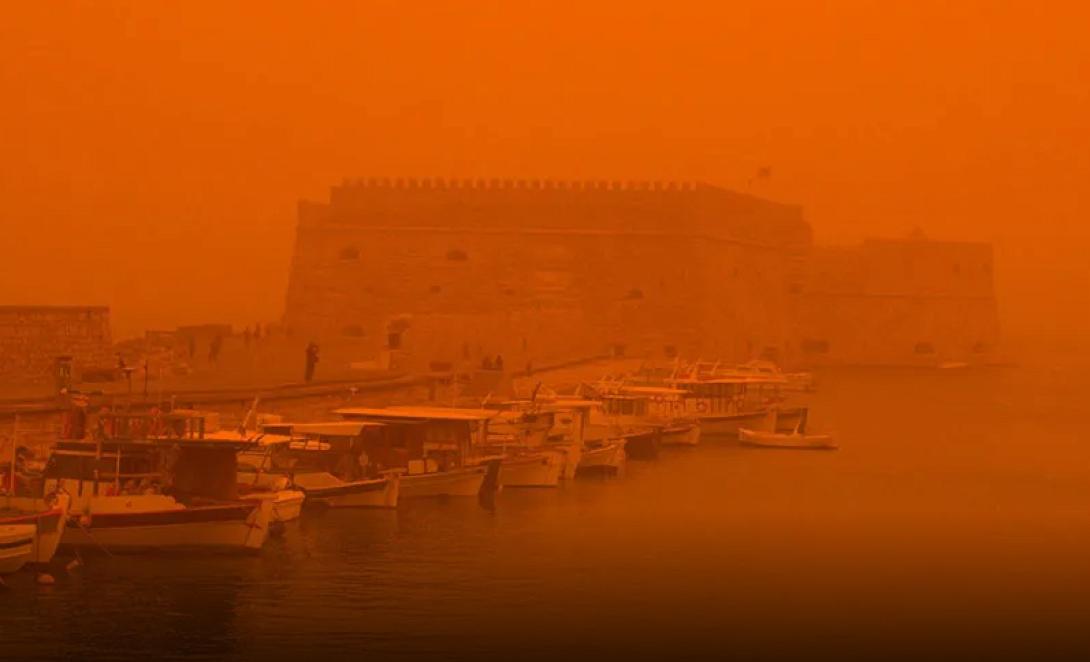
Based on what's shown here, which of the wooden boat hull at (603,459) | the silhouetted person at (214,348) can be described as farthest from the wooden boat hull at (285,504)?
the silhouetted person at (214,348)

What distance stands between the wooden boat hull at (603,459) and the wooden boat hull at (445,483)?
313 cm

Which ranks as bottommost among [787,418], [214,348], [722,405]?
[787,418]

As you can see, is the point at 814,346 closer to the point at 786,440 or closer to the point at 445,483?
the point at 786,440

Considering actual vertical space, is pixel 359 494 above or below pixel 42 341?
below

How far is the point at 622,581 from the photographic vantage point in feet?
48.7

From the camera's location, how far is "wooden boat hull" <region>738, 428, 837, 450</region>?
26781 millimetres

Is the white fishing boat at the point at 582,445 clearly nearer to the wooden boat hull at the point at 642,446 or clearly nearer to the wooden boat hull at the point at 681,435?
the wooden boat hull at the point at 642,446

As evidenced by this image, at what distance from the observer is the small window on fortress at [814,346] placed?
5049 centimetres

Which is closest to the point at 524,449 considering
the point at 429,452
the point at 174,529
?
the point at 429,452

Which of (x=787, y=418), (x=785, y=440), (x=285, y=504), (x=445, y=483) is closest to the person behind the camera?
(x=285, y=504)

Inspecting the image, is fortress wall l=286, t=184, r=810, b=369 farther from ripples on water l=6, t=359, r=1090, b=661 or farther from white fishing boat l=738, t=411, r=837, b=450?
ripples on water l=6, t=359, r=1090, b=661

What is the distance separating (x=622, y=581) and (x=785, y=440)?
12352 millimetres

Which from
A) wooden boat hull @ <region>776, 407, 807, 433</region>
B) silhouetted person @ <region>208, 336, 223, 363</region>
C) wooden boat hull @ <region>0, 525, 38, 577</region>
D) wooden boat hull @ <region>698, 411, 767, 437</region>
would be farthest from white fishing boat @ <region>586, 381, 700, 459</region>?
wooden boat hull @ <region>0, 525, 38, 577</region>

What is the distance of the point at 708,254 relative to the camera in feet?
140
